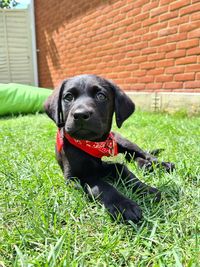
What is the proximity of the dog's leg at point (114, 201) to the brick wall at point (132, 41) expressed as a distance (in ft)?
11.4

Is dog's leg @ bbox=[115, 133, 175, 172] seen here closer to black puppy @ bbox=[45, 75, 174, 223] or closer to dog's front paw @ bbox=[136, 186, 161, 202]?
black puppy @ bbox=[45, 75, 174, 223]

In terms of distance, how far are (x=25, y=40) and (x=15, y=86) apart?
5360 mm

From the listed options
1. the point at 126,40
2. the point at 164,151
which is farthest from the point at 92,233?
the point at 126,40

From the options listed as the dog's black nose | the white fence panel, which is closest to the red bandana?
the dog's black nose

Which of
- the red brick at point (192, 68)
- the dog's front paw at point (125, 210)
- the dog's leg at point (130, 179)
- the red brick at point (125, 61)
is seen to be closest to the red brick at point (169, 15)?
the red brick at point (192, 68)

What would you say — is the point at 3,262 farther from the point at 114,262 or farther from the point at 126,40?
the point at 126,40

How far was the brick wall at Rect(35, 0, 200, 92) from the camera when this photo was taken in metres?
4.73

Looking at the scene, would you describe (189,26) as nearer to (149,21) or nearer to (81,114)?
(149,21)

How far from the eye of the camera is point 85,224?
58.2 inches

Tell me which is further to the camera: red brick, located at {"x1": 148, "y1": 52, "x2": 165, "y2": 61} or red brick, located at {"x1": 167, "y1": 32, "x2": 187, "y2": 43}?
red brick, located at {"x1": 148, "y1": 52, "x2": 165, "y2": 61}

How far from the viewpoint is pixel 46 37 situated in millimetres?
9953

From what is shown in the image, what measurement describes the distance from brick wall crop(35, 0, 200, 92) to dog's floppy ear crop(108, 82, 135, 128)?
281cm

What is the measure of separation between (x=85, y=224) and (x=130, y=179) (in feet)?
1.73

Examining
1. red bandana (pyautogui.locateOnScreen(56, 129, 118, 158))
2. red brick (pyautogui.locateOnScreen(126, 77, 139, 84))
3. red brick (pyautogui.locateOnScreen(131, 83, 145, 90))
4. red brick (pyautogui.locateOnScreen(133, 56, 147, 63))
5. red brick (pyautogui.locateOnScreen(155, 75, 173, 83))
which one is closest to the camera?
red bandana (pyautogui.locateOnScreen(56, 129, 118, 158))
